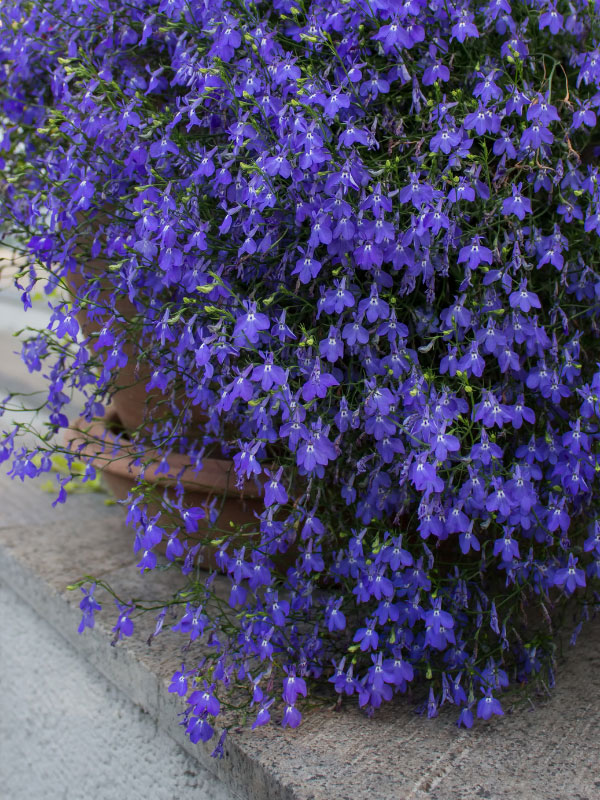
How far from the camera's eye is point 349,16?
4.11ft

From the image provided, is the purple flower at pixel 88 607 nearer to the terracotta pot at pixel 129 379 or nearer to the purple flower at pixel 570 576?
the terracotta pot at pixel 129 379

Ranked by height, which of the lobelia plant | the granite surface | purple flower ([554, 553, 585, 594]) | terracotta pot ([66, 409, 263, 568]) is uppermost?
the lobelia plant

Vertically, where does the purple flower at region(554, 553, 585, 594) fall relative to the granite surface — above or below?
above

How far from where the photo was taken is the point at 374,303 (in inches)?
47.7

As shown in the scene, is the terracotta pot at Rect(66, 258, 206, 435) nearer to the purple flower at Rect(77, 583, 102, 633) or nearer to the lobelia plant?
the lobelia plant

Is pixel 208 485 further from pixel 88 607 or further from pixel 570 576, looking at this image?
pixel 570 576

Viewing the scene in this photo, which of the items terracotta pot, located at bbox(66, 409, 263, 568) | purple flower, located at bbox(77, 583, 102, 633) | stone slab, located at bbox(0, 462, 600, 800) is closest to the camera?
stone slab, located at bbox(0, 462, 600, 800)

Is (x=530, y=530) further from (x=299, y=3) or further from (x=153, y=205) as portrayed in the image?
(x=299, y=3)

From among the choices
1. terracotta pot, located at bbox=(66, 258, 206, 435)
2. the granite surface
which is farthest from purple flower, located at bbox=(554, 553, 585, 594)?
terracotta pot, located at bbox=(66, 258, 206, 435)

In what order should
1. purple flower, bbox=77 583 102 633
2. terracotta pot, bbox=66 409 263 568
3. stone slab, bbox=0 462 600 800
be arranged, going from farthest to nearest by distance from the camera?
terracotta pot, bbox=66 409 263 568
purple flower, bbox=77 583 102 633
stone slab, bbox=0 462 600 800

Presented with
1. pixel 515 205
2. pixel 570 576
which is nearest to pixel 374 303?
pixel 515 205

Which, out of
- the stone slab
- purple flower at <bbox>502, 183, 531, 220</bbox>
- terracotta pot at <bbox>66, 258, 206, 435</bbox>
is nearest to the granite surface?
the stone slab

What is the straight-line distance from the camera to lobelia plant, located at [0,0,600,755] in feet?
3.88

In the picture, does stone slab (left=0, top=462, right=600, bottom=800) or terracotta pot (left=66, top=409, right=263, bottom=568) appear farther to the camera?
terracotta pot (left=66, top=409, right=263, bottom=568)
